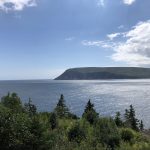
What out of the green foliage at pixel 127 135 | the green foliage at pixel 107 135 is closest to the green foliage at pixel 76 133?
the green foliage at pixel 107 135

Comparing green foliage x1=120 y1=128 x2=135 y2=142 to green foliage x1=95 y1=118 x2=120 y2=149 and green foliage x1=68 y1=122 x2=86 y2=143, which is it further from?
green foliage x1=68 y1=122 x2=86 y2=143

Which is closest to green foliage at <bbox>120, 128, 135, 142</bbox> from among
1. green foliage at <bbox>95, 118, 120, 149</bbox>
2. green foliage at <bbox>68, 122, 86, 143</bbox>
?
green foliage at <bbox>95, 118, 120, 149</bbox>

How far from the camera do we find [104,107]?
17375cm

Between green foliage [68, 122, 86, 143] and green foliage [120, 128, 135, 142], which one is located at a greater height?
green foliage [68, 122, 86, 143]

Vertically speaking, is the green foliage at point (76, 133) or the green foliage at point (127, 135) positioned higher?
the green foliage at point (76, 133)

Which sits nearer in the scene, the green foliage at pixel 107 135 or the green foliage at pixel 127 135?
the green foliage at pixel 107 135

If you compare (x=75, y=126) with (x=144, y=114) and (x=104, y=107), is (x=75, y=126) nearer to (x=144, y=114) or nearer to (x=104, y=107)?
(x=144, y=114)

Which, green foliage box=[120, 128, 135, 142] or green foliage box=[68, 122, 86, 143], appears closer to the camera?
green foliage box=[68, 122, 86, 143]

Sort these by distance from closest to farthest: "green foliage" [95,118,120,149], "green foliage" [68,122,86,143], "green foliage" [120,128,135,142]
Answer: "green foliage" [95,118,120,149]
"green foliage" [68,122,86,143]
"green foliage" [120,128,135,142]

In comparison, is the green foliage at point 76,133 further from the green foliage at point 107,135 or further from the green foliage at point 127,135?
the green foliage at point 127,135

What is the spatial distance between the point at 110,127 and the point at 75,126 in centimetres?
713

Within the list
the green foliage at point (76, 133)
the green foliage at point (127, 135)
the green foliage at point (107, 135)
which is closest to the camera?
the green foliage at point (107, 135)

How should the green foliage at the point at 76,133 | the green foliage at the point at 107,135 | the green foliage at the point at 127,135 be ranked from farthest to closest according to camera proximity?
1. the green foliage at the point at 127,135
2. the green foliage at the point at 76,133
3. the green foliage at the point at 107,135

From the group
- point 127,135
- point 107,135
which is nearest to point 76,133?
point 107,135
